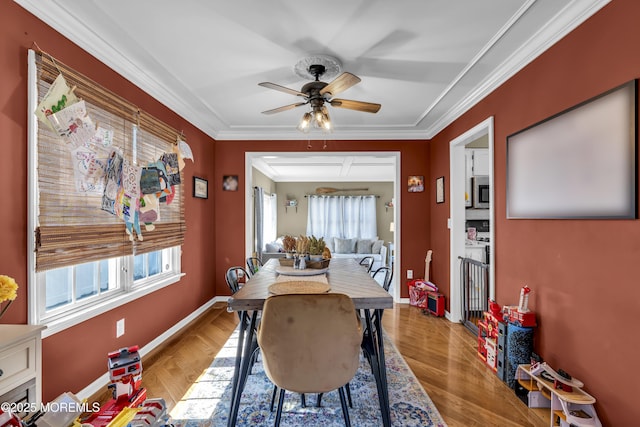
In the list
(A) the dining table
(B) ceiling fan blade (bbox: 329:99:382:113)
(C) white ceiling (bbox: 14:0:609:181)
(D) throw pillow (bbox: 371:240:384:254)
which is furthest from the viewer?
(D) throw pillow (bbox: 371:240:384:254)

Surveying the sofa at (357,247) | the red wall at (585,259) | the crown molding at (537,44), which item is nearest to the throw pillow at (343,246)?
the sofa at (357,247)

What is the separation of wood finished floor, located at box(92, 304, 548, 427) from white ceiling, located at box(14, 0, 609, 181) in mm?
2298

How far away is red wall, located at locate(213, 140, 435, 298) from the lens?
4.47 meters

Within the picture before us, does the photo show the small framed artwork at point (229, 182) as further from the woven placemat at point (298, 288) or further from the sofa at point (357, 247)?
the sofa at point (357, 247)

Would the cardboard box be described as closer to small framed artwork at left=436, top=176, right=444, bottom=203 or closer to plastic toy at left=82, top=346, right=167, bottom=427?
plastic toy at left=82, top=346, right=167, bottom=427

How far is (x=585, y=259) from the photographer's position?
1.79 meters

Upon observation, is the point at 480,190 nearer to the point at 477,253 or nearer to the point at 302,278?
the point at 477,253

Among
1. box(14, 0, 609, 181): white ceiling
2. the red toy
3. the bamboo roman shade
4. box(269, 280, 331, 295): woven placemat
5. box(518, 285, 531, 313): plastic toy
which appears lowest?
the red toy

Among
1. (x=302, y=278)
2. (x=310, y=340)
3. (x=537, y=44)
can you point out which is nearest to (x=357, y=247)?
(x=302, y=278)

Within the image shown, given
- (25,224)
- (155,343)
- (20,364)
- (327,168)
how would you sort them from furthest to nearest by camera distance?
(327,168) → (155,343) → (25,224) → (20,364)

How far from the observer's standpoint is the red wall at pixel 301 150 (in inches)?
176

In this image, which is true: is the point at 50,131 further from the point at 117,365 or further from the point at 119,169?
the point at 117,365

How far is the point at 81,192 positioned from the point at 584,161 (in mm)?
2930

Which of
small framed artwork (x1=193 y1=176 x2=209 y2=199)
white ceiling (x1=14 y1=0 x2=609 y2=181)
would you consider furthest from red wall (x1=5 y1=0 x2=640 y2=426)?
small framed artwork (x1=193 y1=176 x2=209 y2=199)
